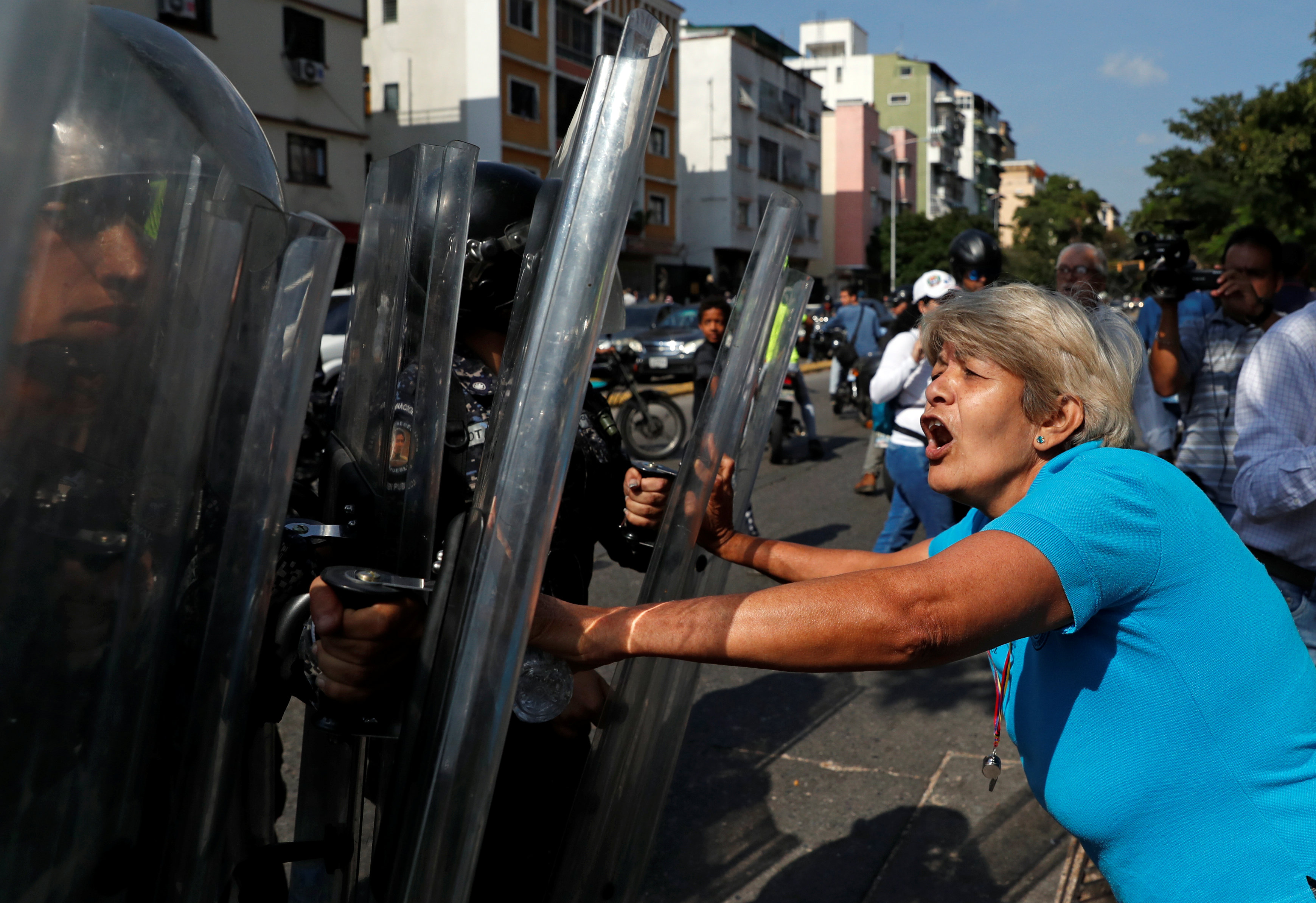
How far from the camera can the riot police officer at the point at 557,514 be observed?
1.60 m

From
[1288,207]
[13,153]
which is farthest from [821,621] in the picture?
[1288,207]

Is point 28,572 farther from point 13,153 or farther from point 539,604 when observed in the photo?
point 539,604

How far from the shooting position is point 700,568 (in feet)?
6.03

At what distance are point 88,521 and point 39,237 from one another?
262 mm

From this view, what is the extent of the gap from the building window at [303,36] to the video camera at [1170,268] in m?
24.6

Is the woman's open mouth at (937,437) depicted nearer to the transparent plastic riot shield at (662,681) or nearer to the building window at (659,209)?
the transparent plastic riot shield at (662,681)

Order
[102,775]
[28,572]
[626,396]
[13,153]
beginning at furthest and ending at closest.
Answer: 1. [626,396]
2. [102,775]
3. [28,572]
4. [13,153]

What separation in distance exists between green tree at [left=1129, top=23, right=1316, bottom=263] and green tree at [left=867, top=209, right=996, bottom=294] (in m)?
34.4

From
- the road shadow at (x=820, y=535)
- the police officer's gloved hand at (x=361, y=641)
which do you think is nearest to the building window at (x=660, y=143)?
the road shadow at (x=820, y=535)

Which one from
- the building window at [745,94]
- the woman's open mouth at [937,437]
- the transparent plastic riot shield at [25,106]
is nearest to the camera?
the transparent plastic riot shield at [25,106]

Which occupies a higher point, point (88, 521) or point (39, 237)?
point (39, 237)

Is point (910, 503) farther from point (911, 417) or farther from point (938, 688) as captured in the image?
point (938, 688)

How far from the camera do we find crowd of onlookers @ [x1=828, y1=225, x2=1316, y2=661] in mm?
2777

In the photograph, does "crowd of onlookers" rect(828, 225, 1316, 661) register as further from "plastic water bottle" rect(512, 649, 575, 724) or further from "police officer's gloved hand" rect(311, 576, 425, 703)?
"police officer's gloved hand" rect(311, 576, 425, 703)
